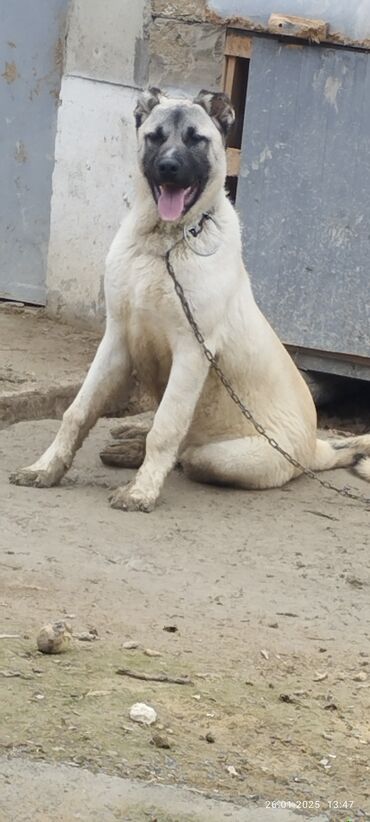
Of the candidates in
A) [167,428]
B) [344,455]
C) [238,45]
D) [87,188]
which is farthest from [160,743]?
[87,188]

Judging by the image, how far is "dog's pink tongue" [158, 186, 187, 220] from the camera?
20.7 feet

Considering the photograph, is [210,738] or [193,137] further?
[193,137]

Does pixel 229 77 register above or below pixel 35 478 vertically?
above

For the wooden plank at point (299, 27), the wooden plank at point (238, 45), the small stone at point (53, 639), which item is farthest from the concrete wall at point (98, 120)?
the small stone at point (53, 639)

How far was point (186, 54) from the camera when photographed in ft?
27.8

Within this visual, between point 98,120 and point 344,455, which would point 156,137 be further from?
point 98,120

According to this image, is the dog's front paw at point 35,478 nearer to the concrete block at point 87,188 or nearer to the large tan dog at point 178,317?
the large tan dog at point 178,317

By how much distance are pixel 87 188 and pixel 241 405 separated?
9.75 ft

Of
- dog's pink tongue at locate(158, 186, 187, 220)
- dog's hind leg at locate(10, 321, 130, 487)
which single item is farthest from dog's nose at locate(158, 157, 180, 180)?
dog's hind leg at locate(10, 321, 130, 487)

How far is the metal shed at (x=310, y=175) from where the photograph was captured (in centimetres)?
814

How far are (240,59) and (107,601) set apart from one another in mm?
4196

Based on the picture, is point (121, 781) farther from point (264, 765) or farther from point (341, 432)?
point (341, 432)

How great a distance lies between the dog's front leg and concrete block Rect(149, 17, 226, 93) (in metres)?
2.62

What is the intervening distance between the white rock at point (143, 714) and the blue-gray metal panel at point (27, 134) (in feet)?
18.6
